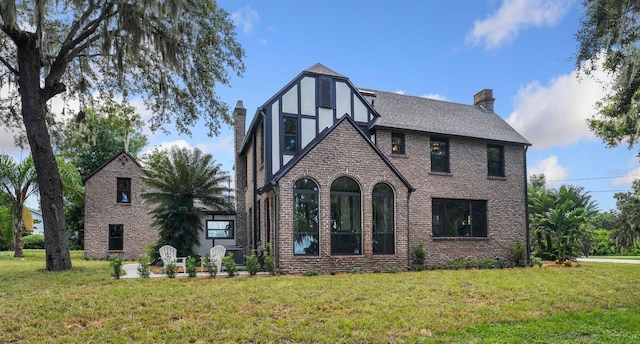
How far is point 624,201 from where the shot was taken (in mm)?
27422

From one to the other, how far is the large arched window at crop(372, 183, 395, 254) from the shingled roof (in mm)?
2780

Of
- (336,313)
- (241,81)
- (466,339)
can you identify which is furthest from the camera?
(241,81)

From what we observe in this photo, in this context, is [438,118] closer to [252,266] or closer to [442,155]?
[442,155]

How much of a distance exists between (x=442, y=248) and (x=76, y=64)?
1599cm

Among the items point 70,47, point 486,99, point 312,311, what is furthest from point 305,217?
point 486,99

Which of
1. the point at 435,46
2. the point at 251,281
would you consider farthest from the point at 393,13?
the point at 251,281

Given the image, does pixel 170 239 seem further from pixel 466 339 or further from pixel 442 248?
pixel 466 339

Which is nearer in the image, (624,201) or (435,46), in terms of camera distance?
(435,46)

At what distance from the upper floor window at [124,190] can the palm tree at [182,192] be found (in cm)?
574

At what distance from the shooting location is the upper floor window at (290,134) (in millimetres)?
15336

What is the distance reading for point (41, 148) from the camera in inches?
528

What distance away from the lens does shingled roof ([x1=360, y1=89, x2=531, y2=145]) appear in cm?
1716

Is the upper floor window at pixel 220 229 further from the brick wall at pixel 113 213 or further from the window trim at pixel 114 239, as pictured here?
the window trim at pixel 114 239

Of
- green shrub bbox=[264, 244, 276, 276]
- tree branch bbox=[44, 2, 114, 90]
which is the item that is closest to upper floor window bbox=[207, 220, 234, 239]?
green shrub bbox=[264, 244, 276, 276]
